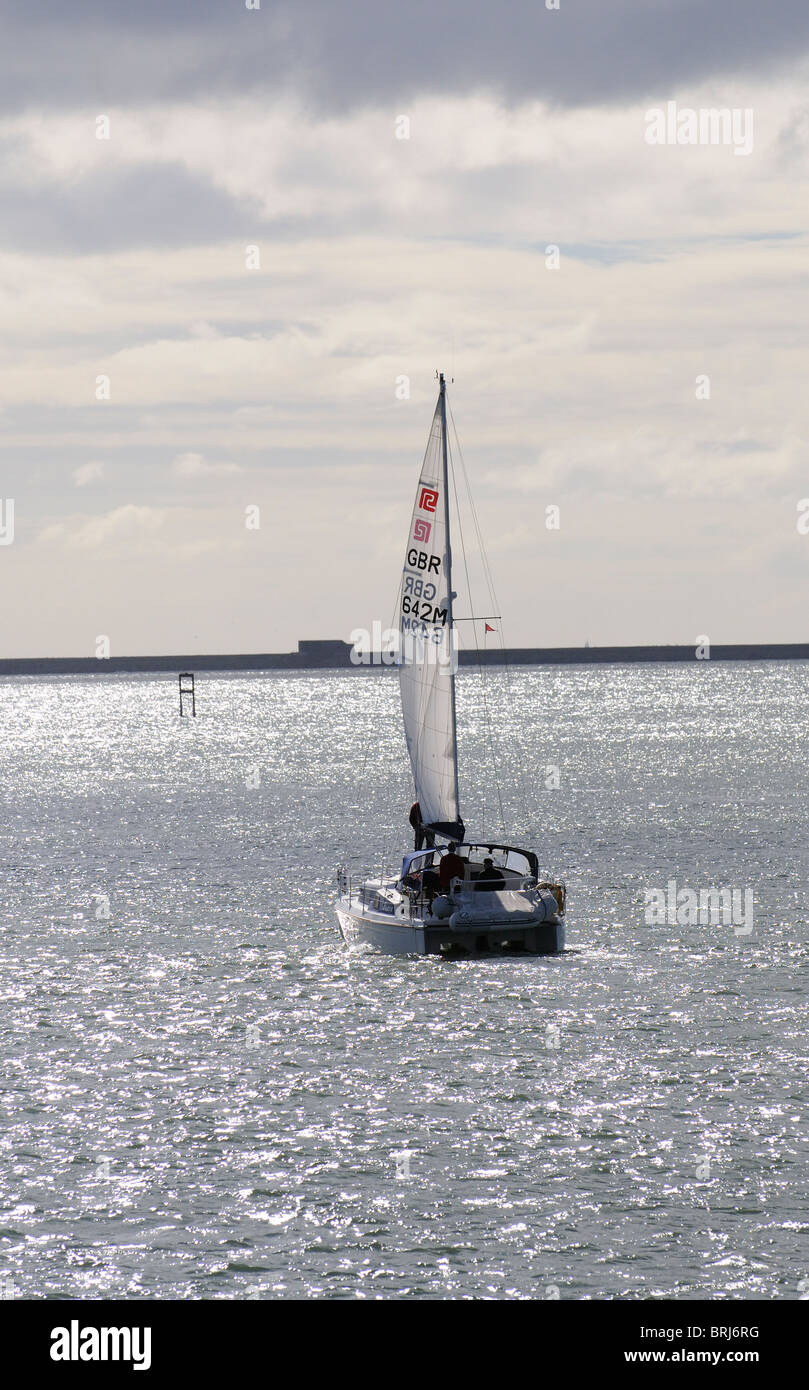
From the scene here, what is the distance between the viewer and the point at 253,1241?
23.7 meters

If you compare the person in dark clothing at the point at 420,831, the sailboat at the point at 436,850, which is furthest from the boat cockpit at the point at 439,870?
the person in dark clothing at the point at 420,831

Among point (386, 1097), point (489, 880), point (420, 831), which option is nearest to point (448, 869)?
point (489, 880)

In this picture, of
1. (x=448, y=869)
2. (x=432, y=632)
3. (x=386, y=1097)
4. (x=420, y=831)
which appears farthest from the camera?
(x=432, y=632)

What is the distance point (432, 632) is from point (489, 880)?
852 cm

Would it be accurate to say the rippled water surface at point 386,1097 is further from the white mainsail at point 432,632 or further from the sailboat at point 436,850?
the white mainsail at point 432,632

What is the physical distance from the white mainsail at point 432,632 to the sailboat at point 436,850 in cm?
3

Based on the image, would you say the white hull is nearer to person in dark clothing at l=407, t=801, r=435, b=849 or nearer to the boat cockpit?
the boat cockpit

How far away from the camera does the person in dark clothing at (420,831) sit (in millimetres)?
47500

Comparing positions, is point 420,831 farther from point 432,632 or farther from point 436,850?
point 432,632

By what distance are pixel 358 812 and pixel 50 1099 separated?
64.6m

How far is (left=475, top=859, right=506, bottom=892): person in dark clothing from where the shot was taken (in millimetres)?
43938

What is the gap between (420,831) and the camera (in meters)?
47.7

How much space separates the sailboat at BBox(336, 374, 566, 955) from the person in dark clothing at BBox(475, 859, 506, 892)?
0.09ft
